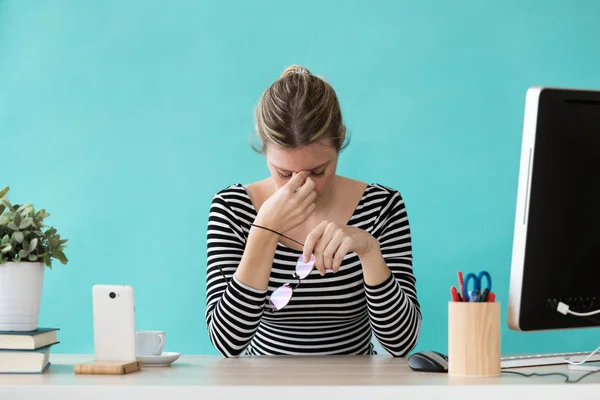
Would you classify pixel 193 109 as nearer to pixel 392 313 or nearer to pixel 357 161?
pixel 357 161

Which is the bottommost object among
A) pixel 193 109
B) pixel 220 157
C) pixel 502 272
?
pixel 502 272

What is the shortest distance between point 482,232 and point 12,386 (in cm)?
188

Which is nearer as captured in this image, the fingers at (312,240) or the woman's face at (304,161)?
the fingers at (312,240)

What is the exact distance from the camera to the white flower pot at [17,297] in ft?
4.24

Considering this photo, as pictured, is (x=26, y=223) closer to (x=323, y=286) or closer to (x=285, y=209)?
(x=285, y=209)

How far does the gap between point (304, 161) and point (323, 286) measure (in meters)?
0.35

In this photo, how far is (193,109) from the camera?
106 inches

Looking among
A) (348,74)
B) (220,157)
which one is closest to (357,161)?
(348,74)

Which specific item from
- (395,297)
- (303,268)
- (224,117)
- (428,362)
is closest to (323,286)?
(303,268)

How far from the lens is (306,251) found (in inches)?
55.7

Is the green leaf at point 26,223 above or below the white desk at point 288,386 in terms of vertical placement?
above

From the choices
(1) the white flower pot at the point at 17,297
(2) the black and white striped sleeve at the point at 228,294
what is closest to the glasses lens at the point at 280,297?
(2) the black and white striped sleeve at the point at 228,294

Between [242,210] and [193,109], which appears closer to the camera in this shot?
[242,210]

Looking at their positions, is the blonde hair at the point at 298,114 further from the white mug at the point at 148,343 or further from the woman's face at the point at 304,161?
the white mug at the point at 148,343
